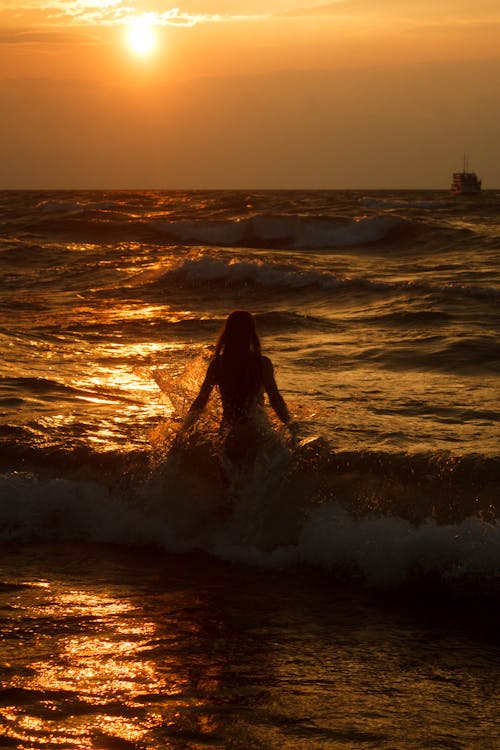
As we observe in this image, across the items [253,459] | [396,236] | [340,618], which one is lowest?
[340,618]

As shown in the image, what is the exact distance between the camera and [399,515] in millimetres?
7012

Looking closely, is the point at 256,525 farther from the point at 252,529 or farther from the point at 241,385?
the point at 241,385

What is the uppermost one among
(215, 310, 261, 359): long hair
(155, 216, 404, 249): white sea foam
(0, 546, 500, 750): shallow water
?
(155, 216, 404, 249): white sea foam

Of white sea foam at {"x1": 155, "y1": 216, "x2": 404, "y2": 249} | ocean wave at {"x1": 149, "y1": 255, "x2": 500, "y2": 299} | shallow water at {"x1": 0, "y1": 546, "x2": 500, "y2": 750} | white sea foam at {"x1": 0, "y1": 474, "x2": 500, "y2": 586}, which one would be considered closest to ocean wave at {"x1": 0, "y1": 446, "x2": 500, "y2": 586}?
white sea foam at {"x1": 0, "y1": 474, "x2": 500, "y2": 586}

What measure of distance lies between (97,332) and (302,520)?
988cm

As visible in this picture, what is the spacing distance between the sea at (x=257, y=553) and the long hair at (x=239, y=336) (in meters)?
0.70

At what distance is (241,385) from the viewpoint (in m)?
7.25

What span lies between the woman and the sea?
0.56 ft

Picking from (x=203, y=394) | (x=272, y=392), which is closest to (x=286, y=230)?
(x=203, y=394)

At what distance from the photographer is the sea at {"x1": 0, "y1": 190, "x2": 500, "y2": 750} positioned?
437cm

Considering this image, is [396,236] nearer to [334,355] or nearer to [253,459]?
[334,355]

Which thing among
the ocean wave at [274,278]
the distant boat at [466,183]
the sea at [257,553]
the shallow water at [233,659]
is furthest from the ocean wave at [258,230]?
the distant boat at [466,183]

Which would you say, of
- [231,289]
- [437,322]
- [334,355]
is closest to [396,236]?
[231,289]

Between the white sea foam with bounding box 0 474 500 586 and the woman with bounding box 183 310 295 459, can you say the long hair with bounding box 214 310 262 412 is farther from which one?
the white sea foam with bounding box 0 474 500 586
